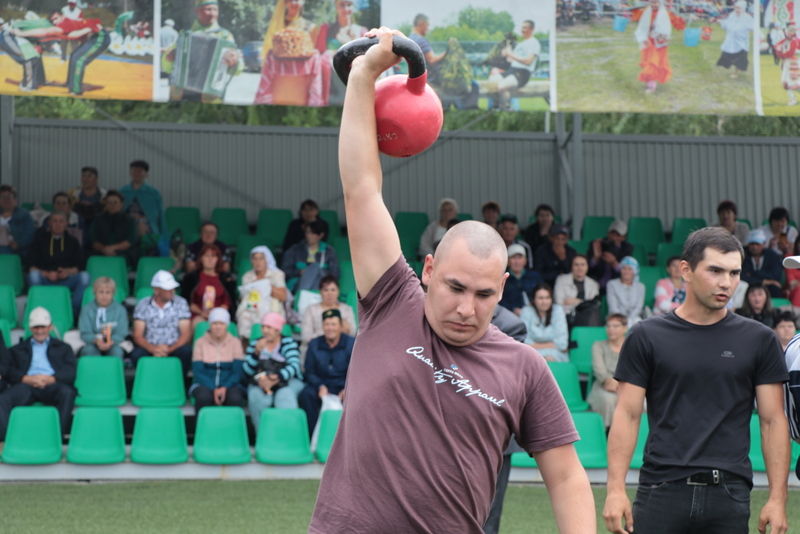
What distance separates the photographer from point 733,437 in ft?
14.4

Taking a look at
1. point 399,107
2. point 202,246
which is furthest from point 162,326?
point 399,107

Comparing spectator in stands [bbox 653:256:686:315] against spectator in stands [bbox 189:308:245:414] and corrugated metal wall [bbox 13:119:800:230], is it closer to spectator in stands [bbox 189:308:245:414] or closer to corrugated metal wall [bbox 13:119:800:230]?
spectator in stands [bbox 189:308:245:414]

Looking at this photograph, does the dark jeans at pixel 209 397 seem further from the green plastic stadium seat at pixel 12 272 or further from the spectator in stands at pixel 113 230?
the spectator in stands at pixel 113 230

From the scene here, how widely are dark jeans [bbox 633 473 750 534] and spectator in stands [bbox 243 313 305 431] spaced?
662 centimetres

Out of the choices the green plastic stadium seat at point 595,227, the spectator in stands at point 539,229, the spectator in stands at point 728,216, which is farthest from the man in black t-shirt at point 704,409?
the green plastic stadium seat at point 595,227

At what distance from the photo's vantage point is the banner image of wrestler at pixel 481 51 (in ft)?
37.1

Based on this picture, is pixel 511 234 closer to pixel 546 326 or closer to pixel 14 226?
pixel 546 326

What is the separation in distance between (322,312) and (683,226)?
26.6ft

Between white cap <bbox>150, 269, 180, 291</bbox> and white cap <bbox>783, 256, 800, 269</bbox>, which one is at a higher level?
white cap <bbox>783, 256, 800, 269</bbox>

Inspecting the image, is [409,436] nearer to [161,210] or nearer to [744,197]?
[161,210]

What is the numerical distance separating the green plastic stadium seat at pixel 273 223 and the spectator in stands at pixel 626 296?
5443 mm

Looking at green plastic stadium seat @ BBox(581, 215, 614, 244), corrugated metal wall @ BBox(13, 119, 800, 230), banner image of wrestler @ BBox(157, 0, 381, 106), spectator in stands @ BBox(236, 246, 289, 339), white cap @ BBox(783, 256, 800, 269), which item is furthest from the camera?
corrugated metal wall @ BBox(13, 119, 800, 230)

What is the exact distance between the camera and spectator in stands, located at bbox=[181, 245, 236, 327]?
→ 12.2m

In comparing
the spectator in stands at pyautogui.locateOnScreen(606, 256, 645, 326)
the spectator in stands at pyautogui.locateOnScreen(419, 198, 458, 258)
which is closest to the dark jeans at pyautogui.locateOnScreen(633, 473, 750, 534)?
the spectator in stands at pyautogui.locateOnScreen(606, 256, 645, 326)
